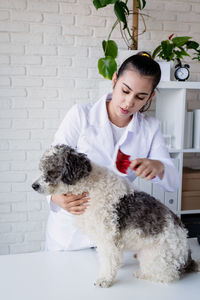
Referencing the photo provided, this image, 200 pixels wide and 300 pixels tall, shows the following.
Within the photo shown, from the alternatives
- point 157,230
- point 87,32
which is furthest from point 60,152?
point 87,32

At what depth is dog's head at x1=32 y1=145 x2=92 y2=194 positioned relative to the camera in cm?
89

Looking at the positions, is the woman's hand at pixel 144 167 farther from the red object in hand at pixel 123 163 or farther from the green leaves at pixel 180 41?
the green leaves at pixel 180 41

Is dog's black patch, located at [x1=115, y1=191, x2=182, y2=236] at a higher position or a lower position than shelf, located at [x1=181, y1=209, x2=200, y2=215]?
higher

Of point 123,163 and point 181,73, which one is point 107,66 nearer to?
point 181,73

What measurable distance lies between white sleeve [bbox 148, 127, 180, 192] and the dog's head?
434mm

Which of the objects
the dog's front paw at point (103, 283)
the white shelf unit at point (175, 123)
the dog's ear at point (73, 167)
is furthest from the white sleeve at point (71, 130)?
the white shelf unit at point (175, 123)

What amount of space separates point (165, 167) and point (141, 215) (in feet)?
1.07

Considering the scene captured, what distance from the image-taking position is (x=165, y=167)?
1.18 metres

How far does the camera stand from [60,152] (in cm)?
90

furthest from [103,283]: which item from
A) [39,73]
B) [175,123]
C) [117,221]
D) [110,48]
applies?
[39,73]

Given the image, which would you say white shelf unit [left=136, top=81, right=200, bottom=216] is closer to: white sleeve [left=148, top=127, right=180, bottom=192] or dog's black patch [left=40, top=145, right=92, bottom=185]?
white sleeve [left=148, top=127, right=180, bottom=192]

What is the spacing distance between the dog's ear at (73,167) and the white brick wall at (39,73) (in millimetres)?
1480

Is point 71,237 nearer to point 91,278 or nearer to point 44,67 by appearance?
point 91,278

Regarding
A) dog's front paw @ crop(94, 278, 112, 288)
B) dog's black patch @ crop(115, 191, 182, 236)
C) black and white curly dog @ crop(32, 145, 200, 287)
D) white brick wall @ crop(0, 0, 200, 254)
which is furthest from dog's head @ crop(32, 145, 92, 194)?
white brick wall @ crop(0, 0, 200, 254)
